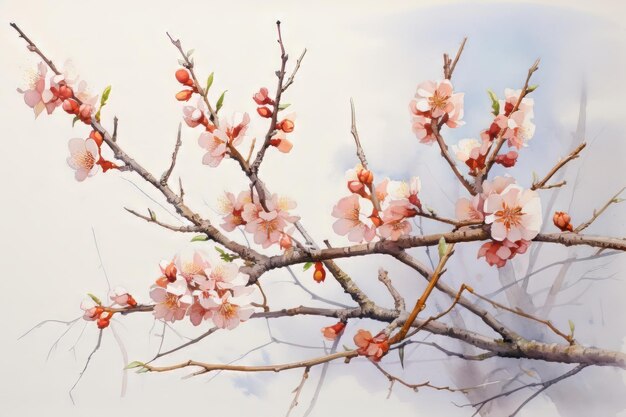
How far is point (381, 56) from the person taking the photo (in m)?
1.19

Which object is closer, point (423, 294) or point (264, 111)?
point (423, 294)

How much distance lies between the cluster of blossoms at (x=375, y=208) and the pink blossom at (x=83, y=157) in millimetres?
458

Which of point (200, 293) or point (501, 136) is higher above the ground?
point (501, 136)

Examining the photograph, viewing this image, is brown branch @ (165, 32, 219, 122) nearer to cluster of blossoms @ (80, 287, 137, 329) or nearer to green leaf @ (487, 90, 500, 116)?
cluster of blossoms @ (80, 287, 137, 329)

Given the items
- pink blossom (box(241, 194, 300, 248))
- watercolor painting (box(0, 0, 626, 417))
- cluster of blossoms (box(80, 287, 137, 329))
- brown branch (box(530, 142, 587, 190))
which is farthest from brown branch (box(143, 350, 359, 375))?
brown branch (box(530, 142, 587, 190))

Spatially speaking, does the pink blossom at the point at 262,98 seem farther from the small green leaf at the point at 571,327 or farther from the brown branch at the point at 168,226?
the small green leaf at the point at 571,327

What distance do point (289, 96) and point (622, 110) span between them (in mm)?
618

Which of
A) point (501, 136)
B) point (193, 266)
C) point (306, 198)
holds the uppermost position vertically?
point (501, 136)

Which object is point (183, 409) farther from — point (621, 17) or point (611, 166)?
point (621, 17)

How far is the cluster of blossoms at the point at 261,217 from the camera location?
1098 millimetres

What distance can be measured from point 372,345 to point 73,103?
2.23 feet

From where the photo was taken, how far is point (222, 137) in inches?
42.5

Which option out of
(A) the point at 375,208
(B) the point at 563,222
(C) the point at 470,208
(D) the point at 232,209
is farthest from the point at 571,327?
(D) the point at 232,209

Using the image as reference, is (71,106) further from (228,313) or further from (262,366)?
(262,366)
